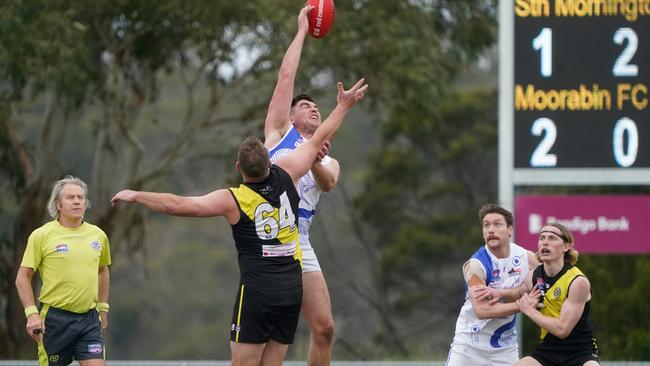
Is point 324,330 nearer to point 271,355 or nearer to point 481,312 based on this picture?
point 271,355

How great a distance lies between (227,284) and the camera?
36469 millimetres

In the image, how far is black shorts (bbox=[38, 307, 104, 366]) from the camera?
27.2 ft

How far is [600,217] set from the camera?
12.6 m

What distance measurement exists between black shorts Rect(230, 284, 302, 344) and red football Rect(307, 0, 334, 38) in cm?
214

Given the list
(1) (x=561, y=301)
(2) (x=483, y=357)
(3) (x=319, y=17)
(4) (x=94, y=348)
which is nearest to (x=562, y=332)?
(1) (x=561, y=301)

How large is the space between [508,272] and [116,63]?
1238 centimetres

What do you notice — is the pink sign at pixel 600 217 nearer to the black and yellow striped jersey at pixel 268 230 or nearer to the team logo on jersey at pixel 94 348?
the team logo on jersey at pixel 94 348

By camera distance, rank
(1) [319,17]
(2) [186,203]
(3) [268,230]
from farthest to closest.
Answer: (1) [319,17] < (3) [268,230] < (2) [186,203]

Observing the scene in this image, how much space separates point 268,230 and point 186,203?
0.53 metres

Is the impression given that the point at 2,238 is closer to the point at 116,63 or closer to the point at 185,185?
the point at 116,63

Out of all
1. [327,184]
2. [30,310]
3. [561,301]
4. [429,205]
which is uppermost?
[429,205]

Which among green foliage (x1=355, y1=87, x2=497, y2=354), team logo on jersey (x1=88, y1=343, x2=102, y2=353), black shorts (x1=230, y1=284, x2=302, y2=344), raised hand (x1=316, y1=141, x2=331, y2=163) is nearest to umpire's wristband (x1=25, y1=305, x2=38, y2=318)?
team logo on jersey (x1=88, y1=343, x2=102, y2=353)

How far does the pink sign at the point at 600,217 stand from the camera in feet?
41.2

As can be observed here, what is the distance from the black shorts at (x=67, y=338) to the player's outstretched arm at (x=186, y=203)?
1.54 meters
